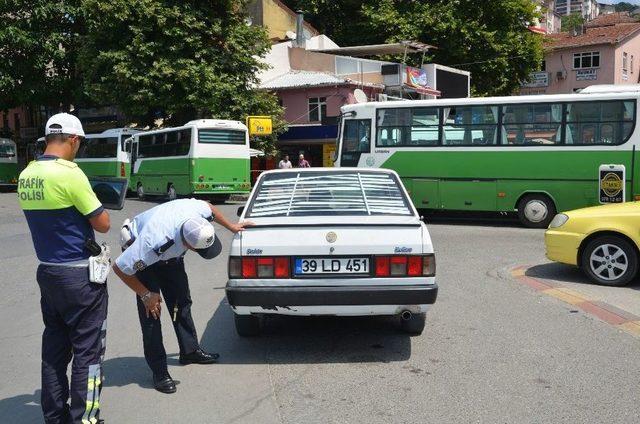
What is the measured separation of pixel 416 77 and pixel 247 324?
3016 cm

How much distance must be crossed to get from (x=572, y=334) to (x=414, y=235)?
6.60 ft

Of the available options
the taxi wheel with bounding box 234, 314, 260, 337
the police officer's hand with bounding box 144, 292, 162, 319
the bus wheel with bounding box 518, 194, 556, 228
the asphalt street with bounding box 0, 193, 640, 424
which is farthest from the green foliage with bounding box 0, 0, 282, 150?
the police officer's hand with bounding box 144, 292, 162, 319

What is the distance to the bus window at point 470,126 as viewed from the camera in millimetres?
15461

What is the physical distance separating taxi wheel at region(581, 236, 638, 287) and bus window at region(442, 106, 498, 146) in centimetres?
756

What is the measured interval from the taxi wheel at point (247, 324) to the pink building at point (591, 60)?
5119 cm

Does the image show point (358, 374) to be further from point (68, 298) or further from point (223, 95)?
point (223, 95)

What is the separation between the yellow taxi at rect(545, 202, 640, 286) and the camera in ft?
26.1

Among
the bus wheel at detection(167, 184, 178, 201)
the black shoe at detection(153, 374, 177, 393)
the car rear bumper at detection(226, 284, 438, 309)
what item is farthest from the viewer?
the bus wheel at detection(167, 184, 178, 201)

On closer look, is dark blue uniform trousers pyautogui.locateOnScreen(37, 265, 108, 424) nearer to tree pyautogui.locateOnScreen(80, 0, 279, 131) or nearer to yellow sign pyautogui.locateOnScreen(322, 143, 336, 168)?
tree pyautogui.locateOnScreen(80, 0, 279, 131)

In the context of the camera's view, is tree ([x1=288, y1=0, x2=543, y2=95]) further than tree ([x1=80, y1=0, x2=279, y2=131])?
Yes

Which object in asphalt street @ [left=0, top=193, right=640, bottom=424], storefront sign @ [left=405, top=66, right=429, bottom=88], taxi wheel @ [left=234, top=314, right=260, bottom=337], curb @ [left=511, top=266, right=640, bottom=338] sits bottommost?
curb @ [left=511, top=266, right=640, bottom=338]

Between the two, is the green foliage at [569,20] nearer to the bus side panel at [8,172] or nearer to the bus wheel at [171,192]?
the bus side panel at [8,172]

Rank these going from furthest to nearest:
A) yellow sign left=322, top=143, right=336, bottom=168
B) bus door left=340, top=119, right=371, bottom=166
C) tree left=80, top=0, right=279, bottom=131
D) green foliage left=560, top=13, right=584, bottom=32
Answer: green foliage left=560, top=13, right=584, bottom=32 < yellow sign left=322, top=143, right=336, bottom=168 < tree left=80, top=0, right=279, bottom=131 < bus door left=340, top=119, right=371, bottom=166

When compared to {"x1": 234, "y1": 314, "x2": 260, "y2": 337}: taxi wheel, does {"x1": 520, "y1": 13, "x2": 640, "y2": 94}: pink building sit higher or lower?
higher
